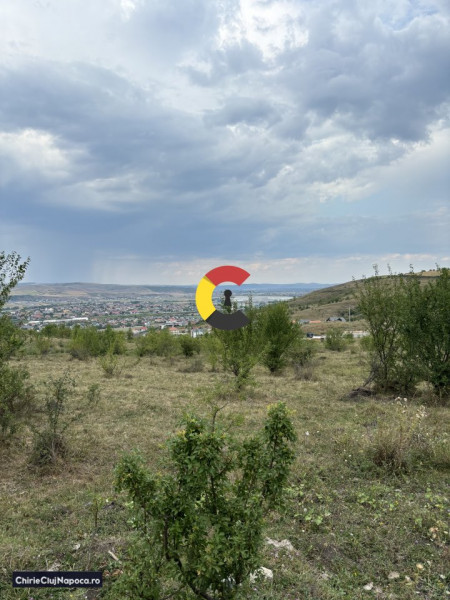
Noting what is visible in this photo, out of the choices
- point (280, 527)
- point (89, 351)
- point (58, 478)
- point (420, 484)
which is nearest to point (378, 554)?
point (280, 527)

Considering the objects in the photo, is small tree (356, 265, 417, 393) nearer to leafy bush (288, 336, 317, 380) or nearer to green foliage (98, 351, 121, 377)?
leafy bush (288, 336, 317, 380)

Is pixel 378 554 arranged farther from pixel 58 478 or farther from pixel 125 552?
pixel 58 478

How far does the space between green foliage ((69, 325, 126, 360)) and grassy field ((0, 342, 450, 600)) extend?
13.9 m

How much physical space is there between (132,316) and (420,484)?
40417 millimetres

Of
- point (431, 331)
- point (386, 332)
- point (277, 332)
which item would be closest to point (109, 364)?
point (277, 332)

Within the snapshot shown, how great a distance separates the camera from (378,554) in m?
3.85

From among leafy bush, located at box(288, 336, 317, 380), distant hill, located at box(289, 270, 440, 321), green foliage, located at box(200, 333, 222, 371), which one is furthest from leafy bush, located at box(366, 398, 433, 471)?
distant hill, located at box(289, 270, 440, 321)

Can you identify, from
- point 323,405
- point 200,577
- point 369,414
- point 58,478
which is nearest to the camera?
point 200,577

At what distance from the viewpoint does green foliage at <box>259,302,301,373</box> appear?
17.0 metres

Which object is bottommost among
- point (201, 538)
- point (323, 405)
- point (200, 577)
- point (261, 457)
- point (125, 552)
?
point (323, 405)

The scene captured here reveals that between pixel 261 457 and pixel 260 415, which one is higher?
pixel 261 457

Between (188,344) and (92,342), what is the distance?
606cm

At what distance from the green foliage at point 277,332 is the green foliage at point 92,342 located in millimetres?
10219
